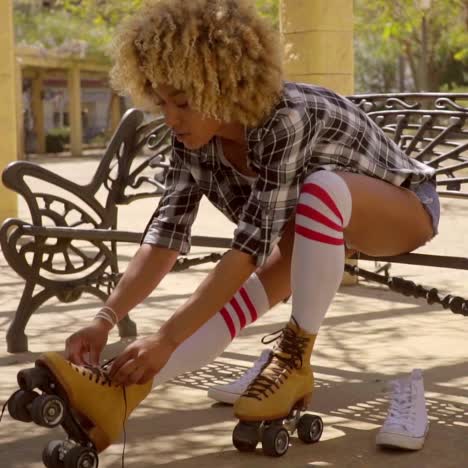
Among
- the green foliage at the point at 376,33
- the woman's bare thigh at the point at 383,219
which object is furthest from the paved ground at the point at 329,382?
the green foliage at the point at 376,33

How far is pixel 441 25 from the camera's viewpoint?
2967cm

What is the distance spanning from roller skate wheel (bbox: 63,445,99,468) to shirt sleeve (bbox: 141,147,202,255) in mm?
683

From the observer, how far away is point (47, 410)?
238cm

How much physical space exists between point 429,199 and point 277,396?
80 centimetres

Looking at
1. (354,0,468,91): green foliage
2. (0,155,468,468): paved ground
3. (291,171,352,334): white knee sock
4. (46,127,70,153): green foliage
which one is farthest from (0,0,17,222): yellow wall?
(46,127,70,153): green foliage

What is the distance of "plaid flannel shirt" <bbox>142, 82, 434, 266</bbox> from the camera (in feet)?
8.89

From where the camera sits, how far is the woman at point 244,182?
264cm

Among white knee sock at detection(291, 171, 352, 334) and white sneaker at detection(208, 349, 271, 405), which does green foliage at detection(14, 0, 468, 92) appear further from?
white knee sock at detection(291, 171, 352, 334)

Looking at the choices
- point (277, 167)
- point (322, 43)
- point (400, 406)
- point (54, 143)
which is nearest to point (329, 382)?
point (400, 406)

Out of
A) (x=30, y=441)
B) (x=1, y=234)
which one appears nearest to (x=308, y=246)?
(x=30, y=441)

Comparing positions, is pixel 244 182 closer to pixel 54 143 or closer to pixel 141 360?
pixel 141 360

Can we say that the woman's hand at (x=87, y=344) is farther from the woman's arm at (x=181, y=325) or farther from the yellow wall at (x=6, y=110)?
the yellow wall at (x=6, y=110)

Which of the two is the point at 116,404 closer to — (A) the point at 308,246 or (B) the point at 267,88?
(A) the point at 308,246

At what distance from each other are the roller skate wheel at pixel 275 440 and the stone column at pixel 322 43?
3.33 metres
